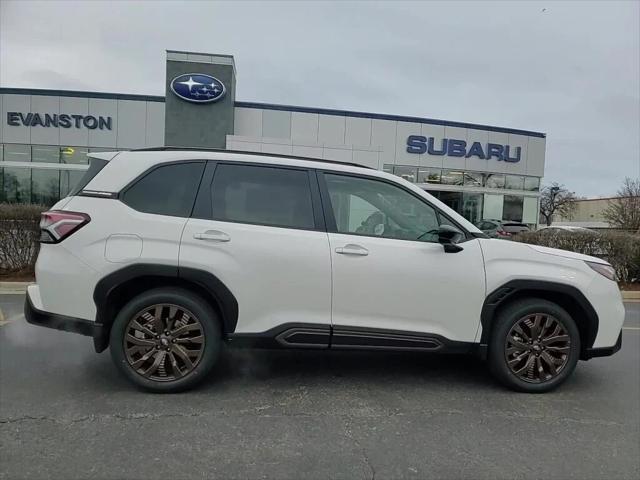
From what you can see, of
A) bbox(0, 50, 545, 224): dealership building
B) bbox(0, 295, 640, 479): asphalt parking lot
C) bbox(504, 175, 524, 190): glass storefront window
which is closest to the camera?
bbox(0, 295, 640, 479): asphalt parking lot

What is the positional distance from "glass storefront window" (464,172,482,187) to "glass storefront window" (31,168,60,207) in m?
23.4

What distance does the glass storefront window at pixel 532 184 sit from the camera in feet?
103

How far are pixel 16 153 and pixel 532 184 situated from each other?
30854mm

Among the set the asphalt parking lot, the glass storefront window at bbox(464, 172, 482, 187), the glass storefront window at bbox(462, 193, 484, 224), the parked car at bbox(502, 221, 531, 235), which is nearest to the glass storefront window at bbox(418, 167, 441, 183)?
the glass storefront window at bbox(464, 172, 482, 187)

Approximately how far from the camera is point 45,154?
26.8 m

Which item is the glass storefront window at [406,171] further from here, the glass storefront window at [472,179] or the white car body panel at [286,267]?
the white car body panel at [286,267]

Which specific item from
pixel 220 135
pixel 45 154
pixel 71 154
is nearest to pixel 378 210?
pixel 220 135

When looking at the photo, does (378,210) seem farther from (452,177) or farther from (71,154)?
(71,154)

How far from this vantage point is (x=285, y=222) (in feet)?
12.8

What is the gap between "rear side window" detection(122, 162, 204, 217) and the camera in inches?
151

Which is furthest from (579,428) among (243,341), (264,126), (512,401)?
(264,126)

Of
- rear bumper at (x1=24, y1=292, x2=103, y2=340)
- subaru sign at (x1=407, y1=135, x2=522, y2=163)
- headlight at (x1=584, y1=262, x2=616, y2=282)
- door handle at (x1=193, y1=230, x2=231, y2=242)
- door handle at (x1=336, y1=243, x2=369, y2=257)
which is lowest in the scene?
rear bumper at (x1=24, y1=292, x2=103, y2=340)

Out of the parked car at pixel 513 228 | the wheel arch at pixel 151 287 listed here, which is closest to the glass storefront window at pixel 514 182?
the parked car at pixel 513 228

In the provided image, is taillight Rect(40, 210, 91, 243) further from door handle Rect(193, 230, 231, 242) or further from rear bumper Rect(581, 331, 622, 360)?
rear bumper Rect(581, 331, 622, 360)
